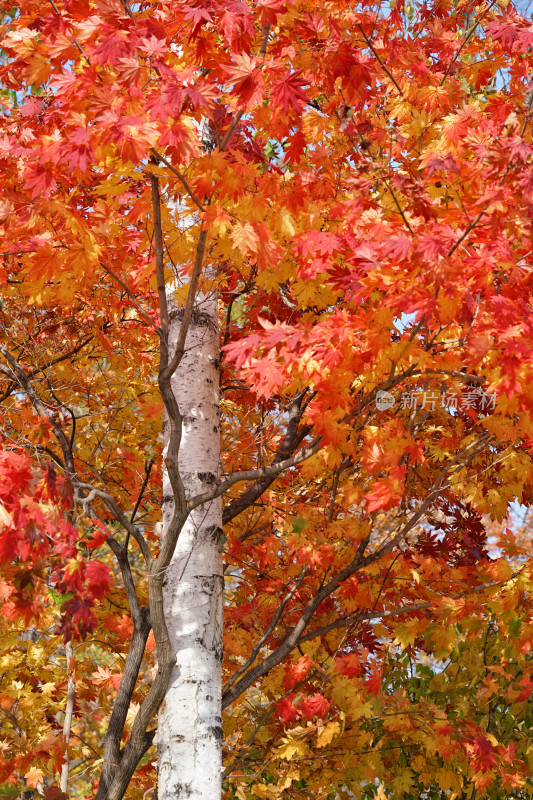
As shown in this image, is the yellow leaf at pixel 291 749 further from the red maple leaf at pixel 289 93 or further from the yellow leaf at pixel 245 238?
the red maple leaf at pixel 289 93

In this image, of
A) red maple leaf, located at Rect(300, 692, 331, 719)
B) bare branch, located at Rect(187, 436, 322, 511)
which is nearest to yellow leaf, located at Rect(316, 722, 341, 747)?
red maple leaf, located at Rect(300, 692, 331, 719)

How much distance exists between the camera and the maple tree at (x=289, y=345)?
2.63 metres

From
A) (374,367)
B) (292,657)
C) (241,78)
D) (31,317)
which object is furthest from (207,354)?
(31,317)

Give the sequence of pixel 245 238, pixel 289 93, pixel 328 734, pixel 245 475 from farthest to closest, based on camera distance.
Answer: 1. pixel 328 734
2. pixel 245 475
3. pixel 245 238
4. pixel 289 93

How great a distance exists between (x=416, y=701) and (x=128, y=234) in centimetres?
403

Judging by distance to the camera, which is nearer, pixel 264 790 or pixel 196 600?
pixel 196 600

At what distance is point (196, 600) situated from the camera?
3.25 meters

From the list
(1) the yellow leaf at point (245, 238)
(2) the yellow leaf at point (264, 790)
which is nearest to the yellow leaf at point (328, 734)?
(2) the yellow leaf at point (264, 790)

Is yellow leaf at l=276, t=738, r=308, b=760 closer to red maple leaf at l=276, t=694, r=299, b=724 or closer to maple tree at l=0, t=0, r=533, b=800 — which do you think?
maple tree at l=0, t=0, r=533, b=800

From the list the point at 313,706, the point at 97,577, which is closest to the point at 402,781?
the point at 313,706

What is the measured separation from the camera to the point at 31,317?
242 inches

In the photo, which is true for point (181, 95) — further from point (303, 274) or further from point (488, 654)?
point (488, 654)

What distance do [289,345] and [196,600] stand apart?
129 cm

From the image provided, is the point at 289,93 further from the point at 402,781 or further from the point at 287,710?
the point at 402,781
